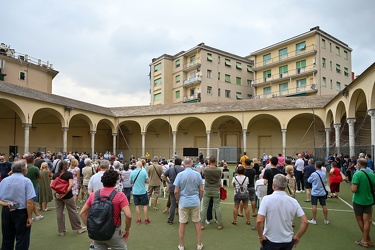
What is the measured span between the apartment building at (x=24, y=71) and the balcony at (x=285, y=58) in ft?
91.0

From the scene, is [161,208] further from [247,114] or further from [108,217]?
[247,114]

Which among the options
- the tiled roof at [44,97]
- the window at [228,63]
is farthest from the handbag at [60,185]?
the window at [228,63]

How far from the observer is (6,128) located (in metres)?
23.8

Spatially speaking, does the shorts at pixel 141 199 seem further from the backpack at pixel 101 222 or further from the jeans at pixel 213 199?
the backpack at pixel 101 222

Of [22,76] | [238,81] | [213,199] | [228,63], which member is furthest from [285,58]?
[213,199]

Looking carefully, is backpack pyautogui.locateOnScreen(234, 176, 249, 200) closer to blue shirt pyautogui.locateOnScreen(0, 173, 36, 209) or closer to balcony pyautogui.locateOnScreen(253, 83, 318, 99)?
blue shirt pyautogui.locateOnScreen(0, 173, 36, 209)

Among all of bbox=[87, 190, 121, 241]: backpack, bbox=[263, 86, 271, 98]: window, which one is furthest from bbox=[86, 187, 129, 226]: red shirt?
bbox=[263, 86, 271, 98]: window

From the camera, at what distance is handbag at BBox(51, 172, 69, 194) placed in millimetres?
5516

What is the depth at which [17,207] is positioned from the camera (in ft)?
13.1

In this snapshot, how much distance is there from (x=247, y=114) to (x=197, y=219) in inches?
794

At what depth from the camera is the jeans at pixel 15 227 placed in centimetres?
405

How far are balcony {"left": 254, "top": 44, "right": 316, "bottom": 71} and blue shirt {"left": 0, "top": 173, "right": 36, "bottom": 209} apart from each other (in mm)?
35918

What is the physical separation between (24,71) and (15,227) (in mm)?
31600

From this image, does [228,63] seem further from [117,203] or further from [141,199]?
[117,203]
